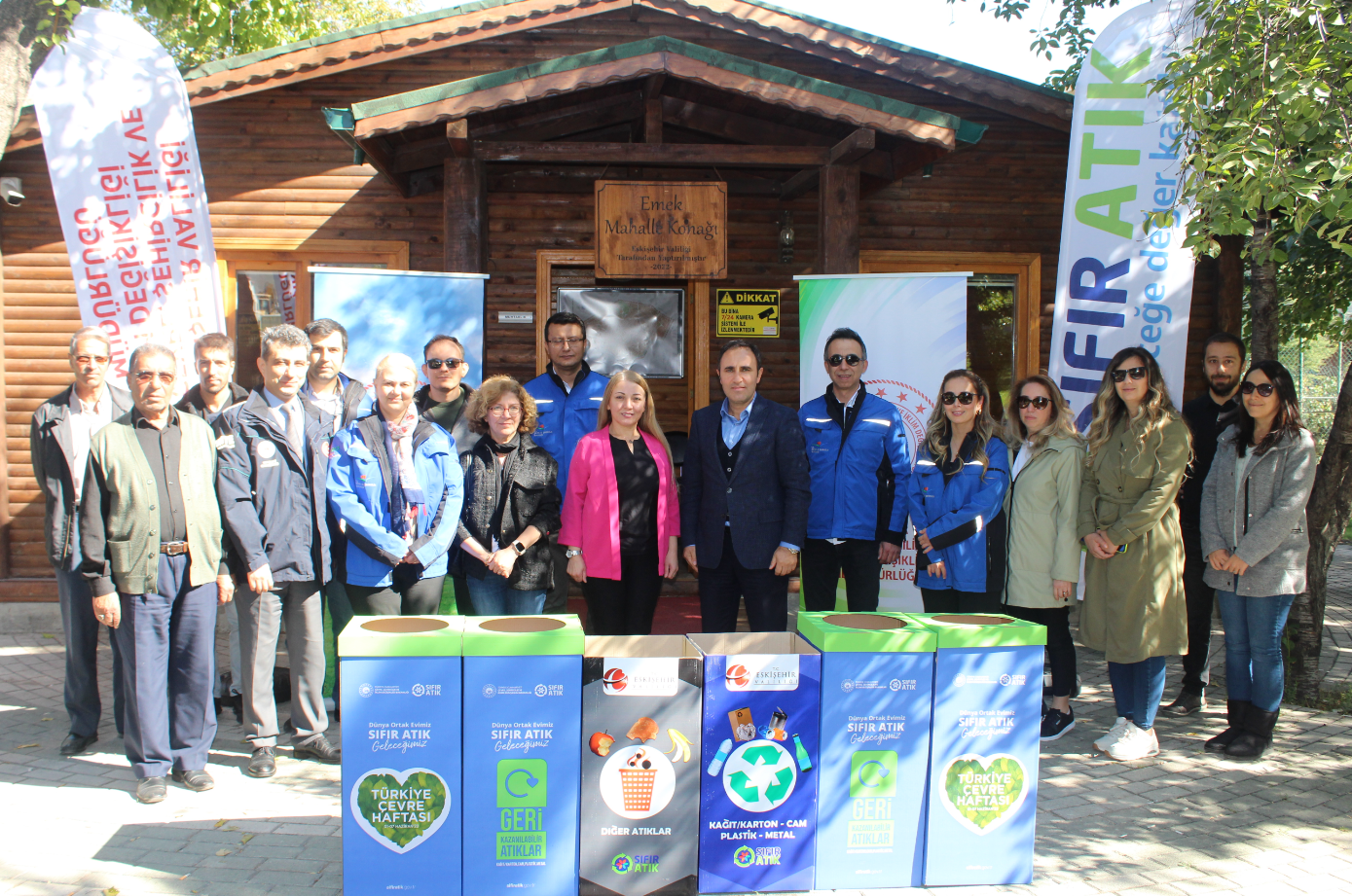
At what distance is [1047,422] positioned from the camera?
14.4 ft

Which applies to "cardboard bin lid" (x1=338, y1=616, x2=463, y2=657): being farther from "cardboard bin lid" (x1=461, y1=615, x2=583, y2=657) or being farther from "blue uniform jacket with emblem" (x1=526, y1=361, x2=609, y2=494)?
"blue uniform jacket with emblem" (x1=526, y1=361, x2=609, y2=494)

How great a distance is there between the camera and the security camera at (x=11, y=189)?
673 centimetres

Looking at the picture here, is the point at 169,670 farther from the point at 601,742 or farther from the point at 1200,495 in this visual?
the point at 1200,495

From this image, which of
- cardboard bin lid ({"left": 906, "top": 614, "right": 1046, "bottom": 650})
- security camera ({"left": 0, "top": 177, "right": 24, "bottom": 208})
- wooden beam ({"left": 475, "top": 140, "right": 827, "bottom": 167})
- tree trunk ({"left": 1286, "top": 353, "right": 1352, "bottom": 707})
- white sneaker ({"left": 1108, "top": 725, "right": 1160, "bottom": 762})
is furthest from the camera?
security camera ({"left": 0, "top": 177, "right": 24, "bottom": 208})

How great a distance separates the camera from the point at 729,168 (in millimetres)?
7234

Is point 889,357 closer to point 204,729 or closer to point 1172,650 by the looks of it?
point 1172,650

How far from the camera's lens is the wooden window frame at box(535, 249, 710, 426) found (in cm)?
753

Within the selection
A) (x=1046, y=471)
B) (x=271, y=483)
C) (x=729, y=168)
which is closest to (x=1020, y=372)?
(x=729, y=168)

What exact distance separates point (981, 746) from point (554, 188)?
5870 mm

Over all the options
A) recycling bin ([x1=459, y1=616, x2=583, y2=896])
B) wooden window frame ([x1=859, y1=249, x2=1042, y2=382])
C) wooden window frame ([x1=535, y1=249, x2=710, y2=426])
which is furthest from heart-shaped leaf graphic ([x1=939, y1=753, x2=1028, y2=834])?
wooden window frame ([x1=859, y1=249, x2=1042, y2=382])

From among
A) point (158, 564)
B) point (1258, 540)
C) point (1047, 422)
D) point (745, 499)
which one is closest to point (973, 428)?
point (1047, 422)

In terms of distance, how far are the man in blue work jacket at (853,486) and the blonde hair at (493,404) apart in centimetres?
138

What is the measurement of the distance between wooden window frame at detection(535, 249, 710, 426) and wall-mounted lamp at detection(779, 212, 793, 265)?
70 cm

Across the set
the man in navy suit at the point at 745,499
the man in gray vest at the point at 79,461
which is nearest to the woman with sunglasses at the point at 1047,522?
the man in navy suit at the point at 745,499
